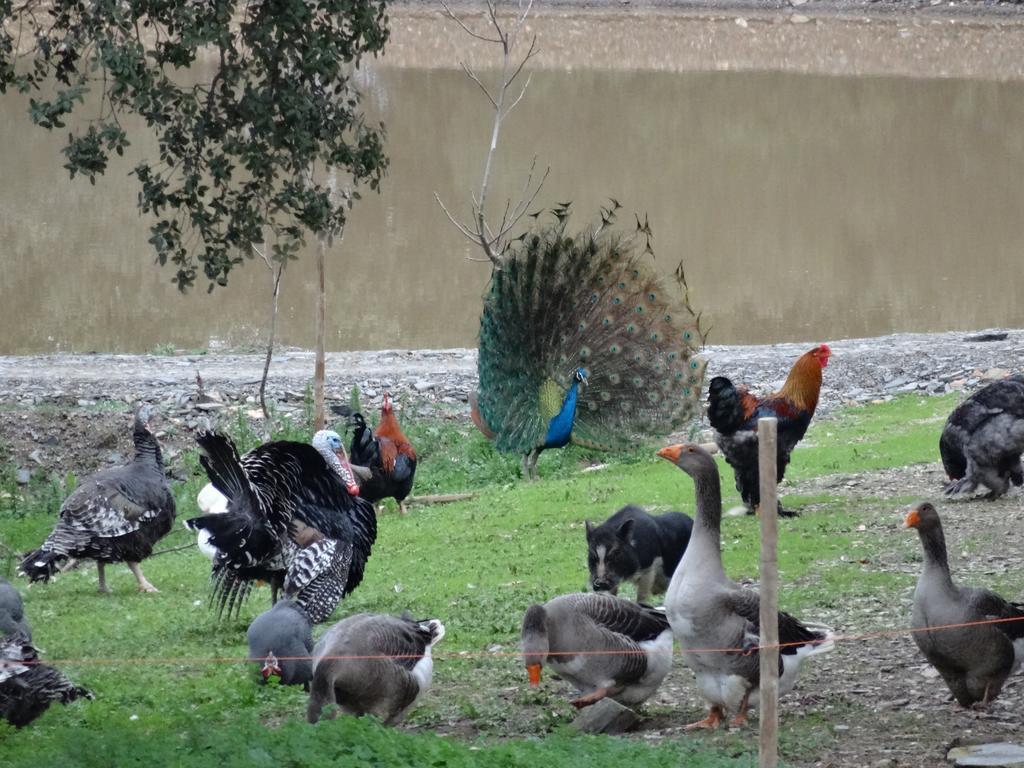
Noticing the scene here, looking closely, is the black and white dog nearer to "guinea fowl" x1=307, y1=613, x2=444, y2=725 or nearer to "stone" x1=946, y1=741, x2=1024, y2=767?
"guinea fowl" x1=307, y1=613, x2=444, y2=725

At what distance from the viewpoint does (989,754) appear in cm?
770

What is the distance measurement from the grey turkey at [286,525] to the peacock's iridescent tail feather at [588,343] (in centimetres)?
807

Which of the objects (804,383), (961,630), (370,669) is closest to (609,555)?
(370,669)

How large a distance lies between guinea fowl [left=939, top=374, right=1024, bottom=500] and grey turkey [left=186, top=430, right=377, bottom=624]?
20.0ft

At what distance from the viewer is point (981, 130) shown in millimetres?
46781

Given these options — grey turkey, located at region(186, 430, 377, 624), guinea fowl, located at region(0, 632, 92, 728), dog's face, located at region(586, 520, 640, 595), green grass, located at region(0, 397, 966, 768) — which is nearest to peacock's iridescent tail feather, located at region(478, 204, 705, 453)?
green grass, located at region(0, 397, 966, 768)

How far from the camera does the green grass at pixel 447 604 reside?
757cm

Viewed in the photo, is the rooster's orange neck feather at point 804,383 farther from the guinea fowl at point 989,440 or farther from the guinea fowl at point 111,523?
the guinea fowl at point 111,523

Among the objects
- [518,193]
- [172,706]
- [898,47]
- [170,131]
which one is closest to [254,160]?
[170,131]

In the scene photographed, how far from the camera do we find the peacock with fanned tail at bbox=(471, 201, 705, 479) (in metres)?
19.8

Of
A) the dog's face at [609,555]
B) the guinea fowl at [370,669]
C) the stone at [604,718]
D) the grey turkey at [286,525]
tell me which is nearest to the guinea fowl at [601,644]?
the stone at [604,718]

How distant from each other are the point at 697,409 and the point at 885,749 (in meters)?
12.1

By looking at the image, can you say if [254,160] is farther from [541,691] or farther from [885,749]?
[885,749]

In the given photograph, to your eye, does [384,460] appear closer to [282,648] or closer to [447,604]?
[447,604]
